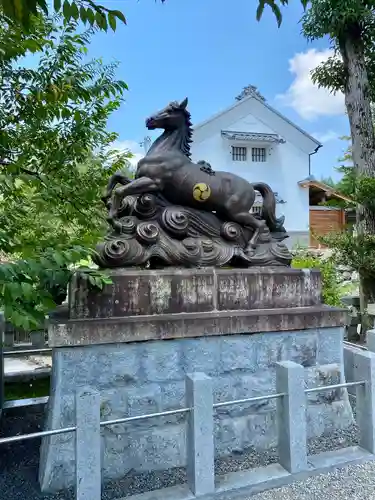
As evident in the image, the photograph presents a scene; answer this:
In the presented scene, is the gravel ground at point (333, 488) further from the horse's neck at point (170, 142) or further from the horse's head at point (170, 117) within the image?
the horse's head at point (170, 117)

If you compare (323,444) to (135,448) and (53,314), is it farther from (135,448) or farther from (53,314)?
(53,314)

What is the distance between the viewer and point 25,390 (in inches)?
232

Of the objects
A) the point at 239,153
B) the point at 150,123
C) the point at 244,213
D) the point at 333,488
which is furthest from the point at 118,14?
the point at 239,153

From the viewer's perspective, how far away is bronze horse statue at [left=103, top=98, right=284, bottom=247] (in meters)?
4.05

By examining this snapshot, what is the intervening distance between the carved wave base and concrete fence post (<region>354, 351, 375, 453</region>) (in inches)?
49.7

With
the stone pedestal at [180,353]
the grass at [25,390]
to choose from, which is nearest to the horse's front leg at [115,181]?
the stone pedestal at [180,353]

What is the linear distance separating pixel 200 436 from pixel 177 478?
2.53 ft

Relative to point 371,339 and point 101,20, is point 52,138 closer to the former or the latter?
point 101,20

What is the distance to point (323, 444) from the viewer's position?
3.91 metres

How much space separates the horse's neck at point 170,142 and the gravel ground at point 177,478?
302 centimetres

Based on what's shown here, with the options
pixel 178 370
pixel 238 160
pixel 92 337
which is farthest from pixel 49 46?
pixel 238 160

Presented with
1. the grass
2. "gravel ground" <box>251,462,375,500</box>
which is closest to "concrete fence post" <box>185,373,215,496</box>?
"gravel ground" <box>251,462,375,500</box>

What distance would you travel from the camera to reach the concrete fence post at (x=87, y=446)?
104 inches

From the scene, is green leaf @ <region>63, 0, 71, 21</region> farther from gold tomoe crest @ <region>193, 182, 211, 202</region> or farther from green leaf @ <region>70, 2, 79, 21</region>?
gold tomoe crest @ <region>193, 182, 211, 202</region>
